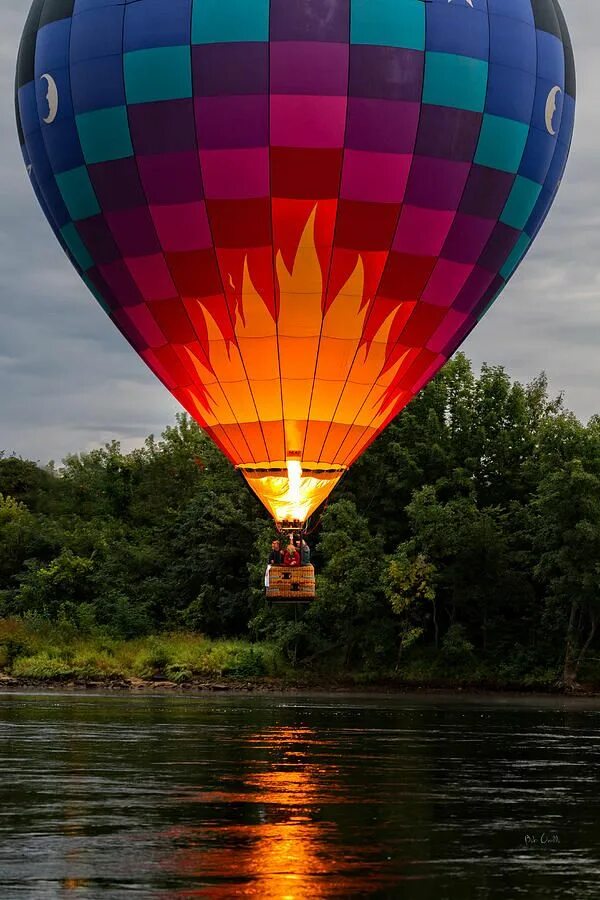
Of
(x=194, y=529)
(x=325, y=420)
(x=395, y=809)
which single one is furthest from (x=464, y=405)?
(x=395, y=809)

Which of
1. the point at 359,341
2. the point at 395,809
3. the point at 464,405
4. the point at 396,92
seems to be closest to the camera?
the point at 395,809

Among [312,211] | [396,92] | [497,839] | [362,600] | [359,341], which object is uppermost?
[396,92]

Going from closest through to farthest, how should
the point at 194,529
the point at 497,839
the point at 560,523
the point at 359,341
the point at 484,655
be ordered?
the point at 497,839, the point at 359,341, the point at 560,523, the point at 484,655, the point at 194,529

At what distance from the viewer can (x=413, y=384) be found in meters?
28.9

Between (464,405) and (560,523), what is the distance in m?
10.7

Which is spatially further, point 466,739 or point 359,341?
point 466,739

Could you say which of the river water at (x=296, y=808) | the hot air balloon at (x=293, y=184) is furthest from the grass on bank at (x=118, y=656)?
the hot air balloon at (x=293, y=184)

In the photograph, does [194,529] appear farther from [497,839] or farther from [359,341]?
[497,839]

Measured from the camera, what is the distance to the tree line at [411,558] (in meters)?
53.4

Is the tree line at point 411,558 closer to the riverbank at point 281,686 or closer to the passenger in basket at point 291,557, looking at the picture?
the riverbank at point 281,686

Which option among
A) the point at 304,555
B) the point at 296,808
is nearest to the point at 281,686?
the point at 304,555

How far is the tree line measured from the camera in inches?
2103
